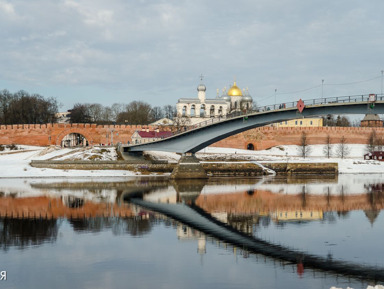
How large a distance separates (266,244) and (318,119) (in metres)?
91.9

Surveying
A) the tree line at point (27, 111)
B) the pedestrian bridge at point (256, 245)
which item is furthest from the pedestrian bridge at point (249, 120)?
the tree line at point (27, 111)

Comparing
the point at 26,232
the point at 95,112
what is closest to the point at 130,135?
the point at 95,112

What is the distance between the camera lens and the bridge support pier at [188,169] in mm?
48469

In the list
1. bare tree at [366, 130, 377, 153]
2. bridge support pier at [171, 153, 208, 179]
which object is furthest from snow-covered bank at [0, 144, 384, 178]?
bare tree at [366, 130, 377, 153]

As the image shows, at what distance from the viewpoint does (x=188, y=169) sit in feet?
160

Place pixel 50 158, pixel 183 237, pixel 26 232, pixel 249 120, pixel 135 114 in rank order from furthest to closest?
pixel 135 114
pixel 50 158
pixel 249 120
pixel 26 232
pixel 183 237

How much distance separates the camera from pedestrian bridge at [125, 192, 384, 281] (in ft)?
49.6

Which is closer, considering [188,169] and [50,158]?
[188,169]

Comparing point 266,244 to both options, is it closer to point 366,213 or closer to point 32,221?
point 366,213

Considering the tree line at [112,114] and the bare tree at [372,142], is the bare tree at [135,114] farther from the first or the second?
the bare tree at [372,142]

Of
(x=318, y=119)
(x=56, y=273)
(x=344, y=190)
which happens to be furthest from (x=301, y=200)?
(x=318, y=119)

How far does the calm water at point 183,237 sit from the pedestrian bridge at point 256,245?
95 mm

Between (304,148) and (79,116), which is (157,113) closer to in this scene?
(79,116)

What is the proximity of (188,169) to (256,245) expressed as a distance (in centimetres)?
3006
